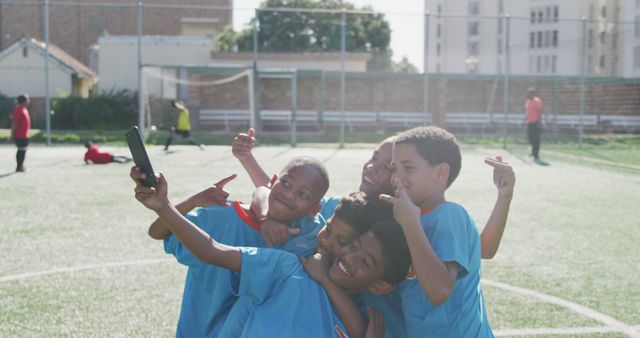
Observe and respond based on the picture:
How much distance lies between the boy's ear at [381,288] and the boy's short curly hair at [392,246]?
5cm

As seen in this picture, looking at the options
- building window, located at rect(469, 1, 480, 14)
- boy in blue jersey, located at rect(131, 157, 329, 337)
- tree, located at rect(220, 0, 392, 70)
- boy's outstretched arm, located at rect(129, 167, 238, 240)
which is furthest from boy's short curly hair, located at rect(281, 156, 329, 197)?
building window, located at rect(469, 1, 480, 14)

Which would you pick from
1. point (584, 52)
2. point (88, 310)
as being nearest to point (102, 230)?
point (88, 310)

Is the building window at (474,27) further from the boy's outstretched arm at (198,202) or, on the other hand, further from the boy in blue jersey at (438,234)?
the boy in blue jersey at (438,234)

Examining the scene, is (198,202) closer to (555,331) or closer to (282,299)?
(282,299)

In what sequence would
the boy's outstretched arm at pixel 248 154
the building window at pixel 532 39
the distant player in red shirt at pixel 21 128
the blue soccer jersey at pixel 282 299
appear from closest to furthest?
1. the blue soccer jersey at pixel 282 299
2. the boy's outstretched arm at pixel 248 154
3. the distant player in red shirt at pixel 21 128
4. the building window at pixel 532 39

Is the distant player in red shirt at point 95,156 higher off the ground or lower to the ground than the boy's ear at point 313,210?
lower

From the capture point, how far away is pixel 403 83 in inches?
A: 1221

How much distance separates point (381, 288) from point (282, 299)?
371mm

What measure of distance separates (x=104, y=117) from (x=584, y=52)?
56.0 ft

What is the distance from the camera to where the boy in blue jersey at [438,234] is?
2699 mm

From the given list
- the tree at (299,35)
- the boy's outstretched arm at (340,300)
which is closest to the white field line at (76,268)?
the boy's outstretched arm at (340,300)

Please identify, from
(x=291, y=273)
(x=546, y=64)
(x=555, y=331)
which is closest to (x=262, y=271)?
(x=291, y=273)

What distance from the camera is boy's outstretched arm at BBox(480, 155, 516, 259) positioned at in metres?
3.19

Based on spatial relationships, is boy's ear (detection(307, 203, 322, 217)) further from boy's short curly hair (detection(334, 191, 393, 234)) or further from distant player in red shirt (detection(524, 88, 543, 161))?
distant player in red shirt (detection(524, 88, 543, 161))
